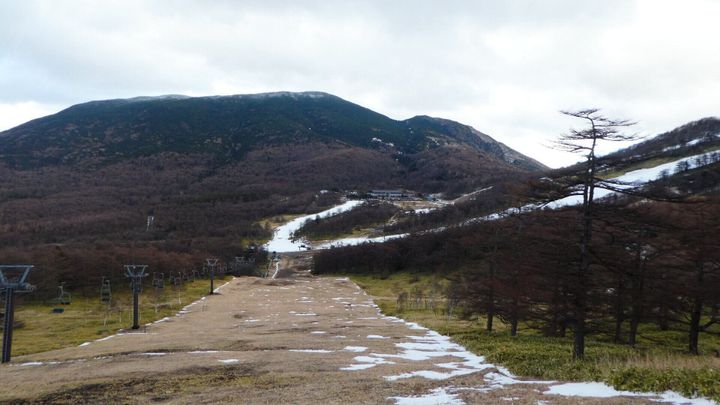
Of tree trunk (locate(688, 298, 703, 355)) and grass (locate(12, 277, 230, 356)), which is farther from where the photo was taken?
grass (locate(12, 277, 230, 356))

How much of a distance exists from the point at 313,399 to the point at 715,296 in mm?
22352

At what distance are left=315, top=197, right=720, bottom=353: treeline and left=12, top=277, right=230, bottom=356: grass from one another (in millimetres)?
31538

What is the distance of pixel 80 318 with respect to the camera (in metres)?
53.2

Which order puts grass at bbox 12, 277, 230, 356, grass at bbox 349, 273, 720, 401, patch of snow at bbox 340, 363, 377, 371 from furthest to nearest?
grass at bbox 12, 277, 230, 356, patch of snow at bbox 340, 363, 377, 371, grass at bbox 349, 273, 720, 401

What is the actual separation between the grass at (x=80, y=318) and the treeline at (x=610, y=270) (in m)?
31.5

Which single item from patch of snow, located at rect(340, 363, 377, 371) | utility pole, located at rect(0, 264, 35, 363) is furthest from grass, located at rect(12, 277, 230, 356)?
patch of snow, located at rect(340, 363, 377, 371)

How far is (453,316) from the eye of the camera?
148 ft

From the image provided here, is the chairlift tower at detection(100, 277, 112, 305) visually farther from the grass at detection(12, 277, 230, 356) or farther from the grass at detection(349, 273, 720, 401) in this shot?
the grass at detection(349, 273, 720, 401)

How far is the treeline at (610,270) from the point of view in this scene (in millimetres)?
18906

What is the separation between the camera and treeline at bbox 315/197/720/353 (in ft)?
62.0

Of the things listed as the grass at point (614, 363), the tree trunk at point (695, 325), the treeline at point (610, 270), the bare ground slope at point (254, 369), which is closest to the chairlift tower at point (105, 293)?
the bare ground slope at point (254, 369)

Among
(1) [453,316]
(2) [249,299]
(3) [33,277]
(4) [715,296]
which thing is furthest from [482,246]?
(3) [33,277]

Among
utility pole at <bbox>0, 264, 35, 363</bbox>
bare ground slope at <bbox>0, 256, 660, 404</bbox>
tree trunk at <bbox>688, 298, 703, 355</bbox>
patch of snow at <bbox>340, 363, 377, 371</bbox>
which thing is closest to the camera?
bare ground slope at <bbox>0, 256, 660, 404</bbox>

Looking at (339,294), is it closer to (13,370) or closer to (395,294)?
(395,294)
